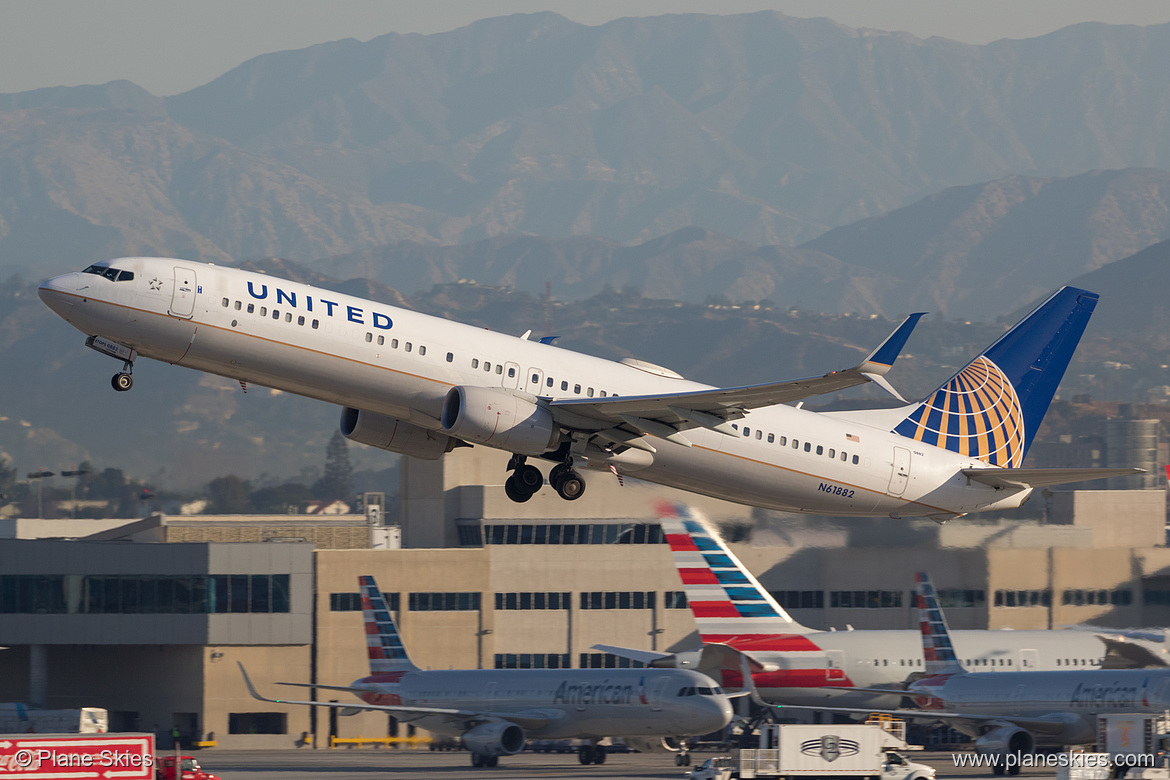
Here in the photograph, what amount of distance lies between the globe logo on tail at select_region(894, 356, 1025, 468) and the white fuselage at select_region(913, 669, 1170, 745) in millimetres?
6827

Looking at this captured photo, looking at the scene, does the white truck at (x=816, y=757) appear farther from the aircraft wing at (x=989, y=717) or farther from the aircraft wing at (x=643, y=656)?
the aircraft wing at (x=643, y=656)

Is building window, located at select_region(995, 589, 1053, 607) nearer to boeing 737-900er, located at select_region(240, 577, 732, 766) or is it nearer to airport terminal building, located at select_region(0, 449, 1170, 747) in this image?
airport terminal building, located at select_region(0, 449, 1170, 747)

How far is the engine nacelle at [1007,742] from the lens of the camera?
4366 centimetres

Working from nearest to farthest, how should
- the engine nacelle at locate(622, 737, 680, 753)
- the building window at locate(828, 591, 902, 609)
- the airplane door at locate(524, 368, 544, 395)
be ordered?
the airplane door at locate(524, 368, 544, 395), the engine nacelle at locate(622, 737, 680, 753), the building window at locate(828, 591, 902, 609)

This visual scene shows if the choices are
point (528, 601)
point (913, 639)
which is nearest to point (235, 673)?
point (528, 601)

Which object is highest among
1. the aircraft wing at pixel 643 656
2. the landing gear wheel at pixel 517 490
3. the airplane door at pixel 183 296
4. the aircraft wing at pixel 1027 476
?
the airplane door at pixel 183 296

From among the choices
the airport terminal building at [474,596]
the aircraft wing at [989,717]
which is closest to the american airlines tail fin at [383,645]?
the airport terminal building at [474,596]

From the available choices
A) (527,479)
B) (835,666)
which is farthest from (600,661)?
(527,479)

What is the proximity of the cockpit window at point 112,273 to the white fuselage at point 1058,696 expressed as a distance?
2741cm

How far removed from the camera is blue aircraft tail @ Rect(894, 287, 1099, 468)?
42312mm

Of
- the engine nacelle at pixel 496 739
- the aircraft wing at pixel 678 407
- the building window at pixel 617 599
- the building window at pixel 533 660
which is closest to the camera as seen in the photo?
the aircraft wing at pixel 678 407

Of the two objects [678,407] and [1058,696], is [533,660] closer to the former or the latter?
[1058,696]

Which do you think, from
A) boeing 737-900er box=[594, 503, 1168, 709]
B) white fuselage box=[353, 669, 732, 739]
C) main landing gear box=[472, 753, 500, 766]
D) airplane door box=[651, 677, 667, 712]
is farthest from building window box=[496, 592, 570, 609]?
airplane door box=[651, 677, 667, 712]

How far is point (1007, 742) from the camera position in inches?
1720
